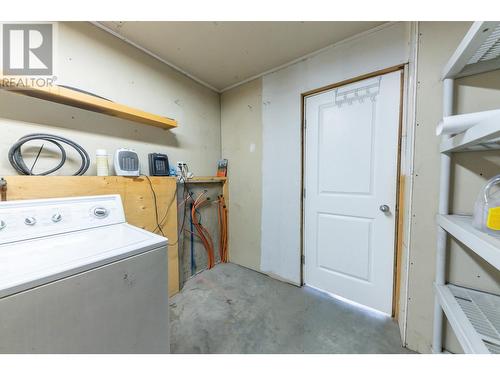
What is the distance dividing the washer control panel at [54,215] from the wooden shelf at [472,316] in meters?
1.85

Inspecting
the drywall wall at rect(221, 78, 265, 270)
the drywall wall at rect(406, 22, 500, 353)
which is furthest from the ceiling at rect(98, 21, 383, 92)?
the drywall wall at rect(406, 22, 500, 353)

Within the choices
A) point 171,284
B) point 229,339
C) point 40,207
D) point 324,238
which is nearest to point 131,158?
point 40,207

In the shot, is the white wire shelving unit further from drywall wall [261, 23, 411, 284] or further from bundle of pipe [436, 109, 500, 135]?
drywall wall [261, 23, 411, 284]

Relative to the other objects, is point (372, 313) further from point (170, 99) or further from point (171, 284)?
point (170, 99)

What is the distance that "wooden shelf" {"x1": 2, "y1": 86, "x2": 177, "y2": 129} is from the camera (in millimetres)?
1167

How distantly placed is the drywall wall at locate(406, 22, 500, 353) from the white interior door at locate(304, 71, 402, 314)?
0.29 m

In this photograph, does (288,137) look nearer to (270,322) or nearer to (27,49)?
(270,322)

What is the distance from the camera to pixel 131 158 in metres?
1.54

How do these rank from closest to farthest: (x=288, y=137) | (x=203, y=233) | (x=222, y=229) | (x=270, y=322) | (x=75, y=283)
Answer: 1. (x=75, y=283)
2. (x=270, y=322)
3. (x=288, y=137)
4. (x=203, y=233)
5. (x=222, y=229)

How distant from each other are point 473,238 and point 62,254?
1.63 m

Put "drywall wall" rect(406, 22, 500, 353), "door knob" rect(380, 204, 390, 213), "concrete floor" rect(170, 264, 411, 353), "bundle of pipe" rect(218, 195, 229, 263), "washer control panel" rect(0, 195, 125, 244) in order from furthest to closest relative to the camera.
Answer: "bundle of pipe" rect(218, 195, 229, 263) < "door knob" rect(380, 204, 390, 213) < "concrete floor" rect(170, 264, 411, 353) < "drywall wall" rect(406, 22, 500, 353) < "washer control panel" rect(0, 195, 125, 244)

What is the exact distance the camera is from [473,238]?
0.72 metres

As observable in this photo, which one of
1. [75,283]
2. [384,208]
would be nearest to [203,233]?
[75,283]
